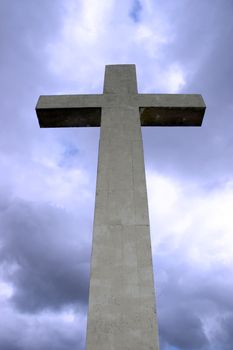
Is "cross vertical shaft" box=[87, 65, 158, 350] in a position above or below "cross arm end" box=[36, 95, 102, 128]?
below

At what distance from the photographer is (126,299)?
186 inches

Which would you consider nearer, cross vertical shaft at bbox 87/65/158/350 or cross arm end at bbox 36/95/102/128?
cross vertical shaft at bbox 87/65/158/350

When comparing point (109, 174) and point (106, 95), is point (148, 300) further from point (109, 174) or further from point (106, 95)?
point (106, 95)

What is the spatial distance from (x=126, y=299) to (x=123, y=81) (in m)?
4.82

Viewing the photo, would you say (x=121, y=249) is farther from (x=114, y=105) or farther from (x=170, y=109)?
(x=170, y=109)

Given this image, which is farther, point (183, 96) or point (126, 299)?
point (183, 96)

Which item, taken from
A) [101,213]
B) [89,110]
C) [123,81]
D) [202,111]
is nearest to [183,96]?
[202,111]

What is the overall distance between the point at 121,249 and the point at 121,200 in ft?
2.82

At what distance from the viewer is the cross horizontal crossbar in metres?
7.36

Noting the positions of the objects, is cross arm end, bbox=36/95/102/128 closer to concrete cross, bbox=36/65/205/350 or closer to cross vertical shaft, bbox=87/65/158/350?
concrete cross, bbox=36/65/205/350

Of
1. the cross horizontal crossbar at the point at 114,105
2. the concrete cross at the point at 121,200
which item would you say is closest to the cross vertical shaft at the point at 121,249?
the concrete cross at the point at 121,200

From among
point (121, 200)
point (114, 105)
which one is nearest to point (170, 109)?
point (114, 105)

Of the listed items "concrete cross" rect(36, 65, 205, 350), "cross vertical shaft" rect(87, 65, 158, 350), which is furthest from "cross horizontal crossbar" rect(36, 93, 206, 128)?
"cross vertical shaft" rect(87, 65, 158, 350)

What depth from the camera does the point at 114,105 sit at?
23.7ft
